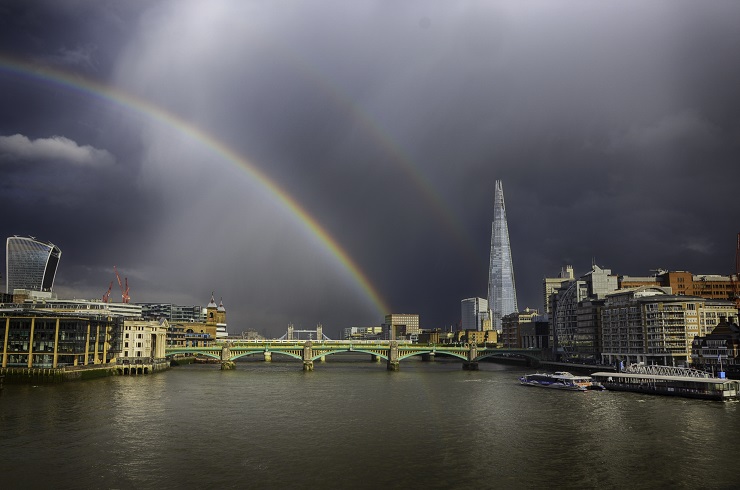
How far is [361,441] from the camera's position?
174 ft

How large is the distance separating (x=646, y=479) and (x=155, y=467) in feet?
116

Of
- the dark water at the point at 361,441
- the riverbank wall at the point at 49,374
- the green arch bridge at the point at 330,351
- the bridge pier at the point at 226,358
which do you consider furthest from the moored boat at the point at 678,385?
the riverbank wall at the point at 49,374

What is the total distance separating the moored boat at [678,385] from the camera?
86125mm

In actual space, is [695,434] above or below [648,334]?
below

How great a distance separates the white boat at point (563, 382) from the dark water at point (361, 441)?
14625mm

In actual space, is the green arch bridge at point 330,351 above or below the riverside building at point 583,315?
below

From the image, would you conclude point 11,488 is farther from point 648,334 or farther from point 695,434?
point 648,334

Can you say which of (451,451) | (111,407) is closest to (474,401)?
(451,451)

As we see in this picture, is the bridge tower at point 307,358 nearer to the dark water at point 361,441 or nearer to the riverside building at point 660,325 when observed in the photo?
the dark water at point 361,441

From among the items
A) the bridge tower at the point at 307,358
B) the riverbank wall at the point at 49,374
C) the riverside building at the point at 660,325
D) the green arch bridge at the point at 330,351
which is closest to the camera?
the riverbank wall at the point at 49,374

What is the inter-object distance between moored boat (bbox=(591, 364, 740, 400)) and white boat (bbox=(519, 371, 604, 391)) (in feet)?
9.53

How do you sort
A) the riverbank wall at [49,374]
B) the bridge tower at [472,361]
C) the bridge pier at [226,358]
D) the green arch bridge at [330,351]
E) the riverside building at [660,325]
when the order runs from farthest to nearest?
the bridge tower at [472,361], the green arch bridge at [330,351], the bridge pier at [226,358], the riverside building at [660,325], the riverbank wall at [49,374]

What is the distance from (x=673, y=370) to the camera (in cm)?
11294

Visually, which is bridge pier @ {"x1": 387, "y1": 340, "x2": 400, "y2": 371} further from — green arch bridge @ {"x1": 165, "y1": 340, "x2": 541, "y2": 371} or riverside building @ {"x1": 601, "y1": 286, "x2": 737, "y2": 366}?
riverside building @ {"x1": 601, "y1": 286, "x2": 737, "y2": 366}
